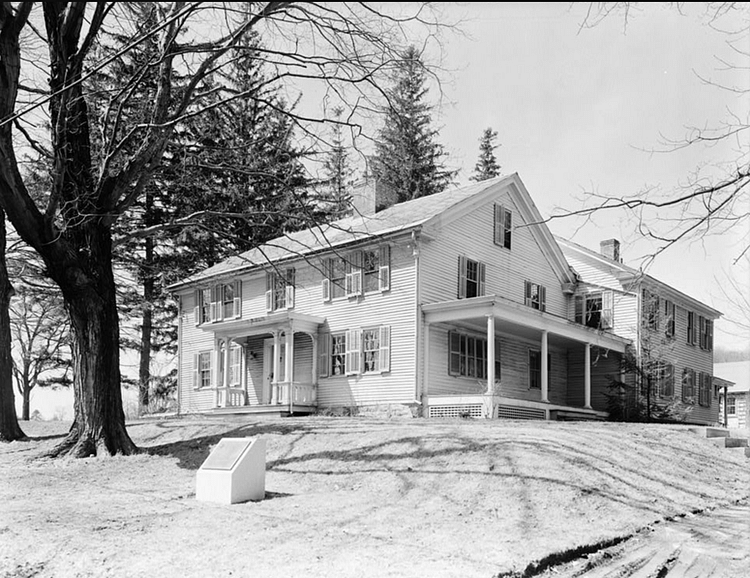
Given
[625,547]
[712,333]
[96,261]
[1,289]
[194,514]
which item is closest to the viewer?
[625,547]

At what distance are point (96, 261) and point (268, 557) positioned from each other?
8.09 metres

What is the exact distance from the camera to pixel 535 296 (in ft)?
84.8

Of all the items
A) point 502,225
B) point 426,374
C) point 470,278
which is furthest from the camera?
point 502,225

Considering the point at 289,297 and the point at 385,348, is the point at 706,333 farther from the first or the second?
the point at 289,297

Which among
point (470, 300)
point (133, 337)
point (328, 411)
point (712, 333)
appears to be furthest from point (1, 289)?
point (712, 333)

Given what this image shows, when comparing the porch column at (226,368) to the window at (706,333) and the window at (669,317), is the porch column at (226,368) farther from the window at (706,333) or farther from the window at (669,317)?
the window at (706,333)

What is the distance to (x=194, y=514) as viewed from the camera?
8469mm

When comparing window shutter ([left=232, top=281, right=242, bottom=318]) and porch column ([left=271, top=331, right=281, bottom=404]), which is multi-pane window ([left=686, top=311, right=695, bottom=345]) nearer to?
porch column ([left=271, top=331, right=281, bottom=404])

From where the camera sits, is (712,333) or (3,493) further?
(712,333)

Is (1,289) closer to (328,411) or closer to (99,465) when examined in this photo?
(99,465)

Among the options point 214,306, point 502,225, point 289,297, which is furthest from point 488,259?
point 214,306

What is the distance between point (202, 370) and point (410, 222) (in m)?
11.1

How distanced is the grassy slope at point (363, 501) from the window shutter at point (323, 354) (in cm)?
817

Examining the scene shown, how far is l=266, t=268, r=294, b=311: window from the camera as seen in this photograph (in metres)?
24.4
